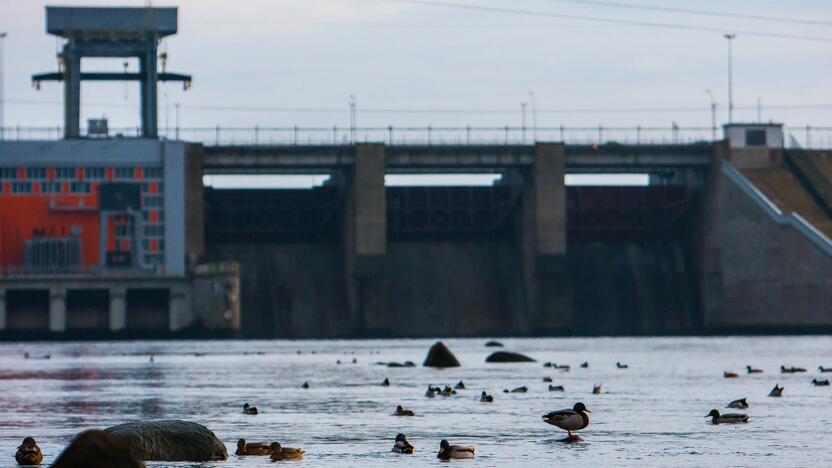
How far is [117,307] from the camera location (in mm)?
158500

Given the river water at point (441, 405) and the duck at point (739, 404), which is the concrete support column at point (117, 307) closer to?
the river water at point (441, 405)

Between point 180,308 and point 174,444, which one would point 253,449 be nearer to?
point 174,444

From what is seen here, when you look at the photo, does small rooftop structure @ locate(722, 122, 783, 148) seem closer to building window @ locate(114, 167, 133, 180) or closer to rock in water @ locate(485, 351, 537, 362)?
building window @ locate(114, 167, 133, 180)

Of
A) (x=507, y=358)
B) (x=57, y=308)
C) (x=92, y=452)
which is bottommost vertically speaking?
(x=507, y=358)

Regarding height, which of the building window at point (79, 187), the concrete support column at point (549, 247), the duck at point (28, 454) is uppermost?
the building window at point (79, 187)

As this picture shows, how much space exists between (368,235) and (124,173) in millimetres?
22890

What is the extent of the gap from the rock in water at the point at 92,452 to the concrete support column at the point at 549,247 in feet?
433

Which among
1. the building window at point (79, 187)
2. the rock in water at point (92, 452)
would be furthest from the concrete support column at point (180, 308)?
the rock in water at point (92, 452)

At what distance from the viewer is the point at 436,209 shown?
554 ft

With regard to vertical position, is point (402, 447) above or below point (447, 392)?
above

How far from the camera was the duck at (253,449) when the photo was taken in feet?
143

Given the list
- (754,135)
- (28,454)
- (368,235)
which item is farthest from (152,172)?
(28,454)

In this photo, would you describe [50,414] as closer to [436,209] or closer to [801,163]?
[436,209]

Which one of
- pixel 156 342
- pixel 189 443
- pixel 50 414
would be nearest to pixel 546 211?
pixel 156 342
